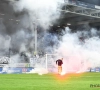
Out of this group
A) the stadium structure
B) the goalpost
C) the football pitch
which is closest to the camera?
the football pitch

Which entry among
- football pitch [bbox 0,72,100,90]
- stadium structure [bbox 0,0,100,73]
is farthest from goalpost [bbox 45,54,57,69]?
football pitch [bbox 0,72,100,90]

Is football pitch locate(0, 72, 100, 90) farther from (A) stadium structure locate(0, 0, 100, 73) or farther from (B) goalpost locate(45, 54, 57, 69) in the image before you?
(B) goalpost locate(45, 54, 57, 69)

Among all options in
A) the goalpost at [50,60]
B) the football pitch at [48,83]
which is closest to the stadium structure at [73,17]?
the goalpost at [50,60]

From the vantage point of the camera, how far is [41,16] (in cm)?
4000

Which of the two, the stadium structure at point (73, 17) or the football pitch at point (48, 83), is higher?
the stadium structure at point (73, 17)

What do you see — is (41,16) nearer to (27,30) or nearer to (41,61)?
(41,61)

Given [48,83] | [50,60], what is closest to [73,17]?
[50,60]

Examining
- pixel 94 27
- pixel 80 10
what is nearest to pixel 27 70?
pixel 80 10

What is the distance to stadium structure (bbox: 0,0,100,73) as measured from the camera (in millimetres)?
45250

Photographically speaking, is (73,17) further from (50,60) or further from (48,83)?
(48,83)

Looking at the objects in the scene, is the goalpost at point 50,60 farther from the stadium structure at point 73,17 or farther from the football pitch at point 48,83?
the football pitch at point 48,83

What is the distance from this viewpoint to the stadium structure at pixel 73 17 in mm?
45250

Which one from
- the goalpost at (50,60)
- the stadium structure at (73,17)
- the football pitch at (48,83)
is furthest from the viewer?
the goalpost at (50,60)

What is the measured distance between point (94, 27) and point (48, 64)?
22.4 metres
